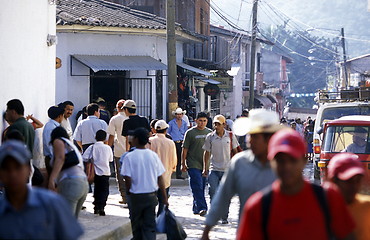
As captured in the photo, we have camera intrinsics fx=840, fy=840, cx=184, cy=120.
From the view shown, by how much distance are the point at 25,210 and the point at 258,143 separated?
6.48 ft

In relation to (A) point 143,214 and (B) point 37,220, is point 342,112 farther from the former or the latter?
(B) point 37,220

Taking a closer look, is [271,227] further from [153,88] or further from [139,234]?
[153,88]

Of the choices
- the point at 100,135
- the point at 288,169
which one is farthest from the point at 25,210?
the point at 100,135

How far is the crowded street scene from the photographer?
15.3ft

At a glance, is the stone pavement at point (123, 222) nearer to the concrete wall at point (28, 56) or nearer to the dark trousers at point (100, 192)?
the dark trousers at point (100, 192)

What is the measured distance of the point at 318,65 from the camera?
10756 cm

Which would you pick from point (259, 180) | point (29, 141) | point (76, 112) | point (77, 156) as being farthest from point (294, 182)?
point (76, 112)

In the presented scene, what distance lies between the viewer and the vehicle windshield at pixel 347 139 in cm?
1640

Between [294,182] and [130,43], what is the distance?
61.3 feet

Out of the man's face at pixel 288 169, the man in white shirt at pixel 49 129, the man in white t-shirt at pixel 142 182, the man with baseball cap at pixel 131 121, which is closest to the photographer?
the man's face at pixel 288 169

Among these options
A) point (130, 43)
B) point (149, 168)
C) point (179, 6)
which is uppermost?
point (179, 6)

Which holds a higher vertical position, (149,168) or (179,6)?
→ (179,6)

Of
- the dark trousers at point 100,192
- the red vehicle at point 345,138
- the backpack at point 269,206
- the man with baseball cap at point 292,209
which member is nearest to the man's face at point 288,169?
the man with baseball cap at point 292,209

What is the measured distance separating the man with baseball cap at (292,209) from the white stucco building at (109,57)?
52.2 feet
